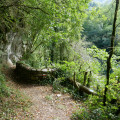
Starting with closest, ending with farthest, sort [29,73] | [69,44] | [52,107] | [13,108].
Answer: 1. [13,108]
2. [52,107]
3. [29,73]
4. [69,44]

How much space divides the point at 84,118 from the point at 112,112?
3.37ft

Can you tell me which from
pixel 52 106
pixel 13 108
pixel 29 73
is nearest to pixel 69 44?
pixel 29 73

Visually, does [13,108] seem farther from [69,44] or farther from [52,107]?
[69,44]

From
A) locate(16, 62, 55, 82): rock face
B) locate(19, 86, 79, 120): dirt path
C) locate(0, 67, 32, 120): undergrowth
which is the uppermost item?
locate(16, 62, 55, 82): rock face

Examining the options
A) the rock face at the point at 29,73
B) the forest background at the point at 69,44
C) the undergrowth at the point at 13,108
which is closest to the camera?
the undergrowth at the point at 13,108

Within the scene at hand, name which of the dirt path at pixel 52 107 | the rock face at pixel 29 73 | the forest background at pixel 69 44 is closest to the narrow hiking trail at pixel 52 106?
the dirt path at pixel 52 107

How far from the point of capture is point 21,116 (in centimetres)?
336

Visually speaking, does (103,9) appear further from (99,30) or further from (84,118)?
(99,30)

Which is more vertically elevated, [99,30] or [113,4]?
[99,30]

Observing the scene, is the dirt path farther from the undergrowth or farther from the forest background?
the forest background

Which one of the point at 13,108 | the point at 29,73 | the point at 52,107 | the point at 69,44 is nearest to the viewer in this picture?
the point at 13,108

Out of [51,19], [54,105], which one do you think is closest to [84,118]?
[54,105]

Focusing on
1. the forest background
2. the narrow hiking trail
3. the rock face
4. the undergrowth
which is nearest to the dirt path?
the narrow hiking trail

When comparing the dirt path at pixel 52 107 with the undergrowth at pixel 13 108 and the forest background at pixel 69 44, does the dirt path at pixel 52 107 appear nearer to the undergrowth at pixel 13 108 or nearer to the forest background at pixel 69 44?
the undergrowth at pixel 13 108
